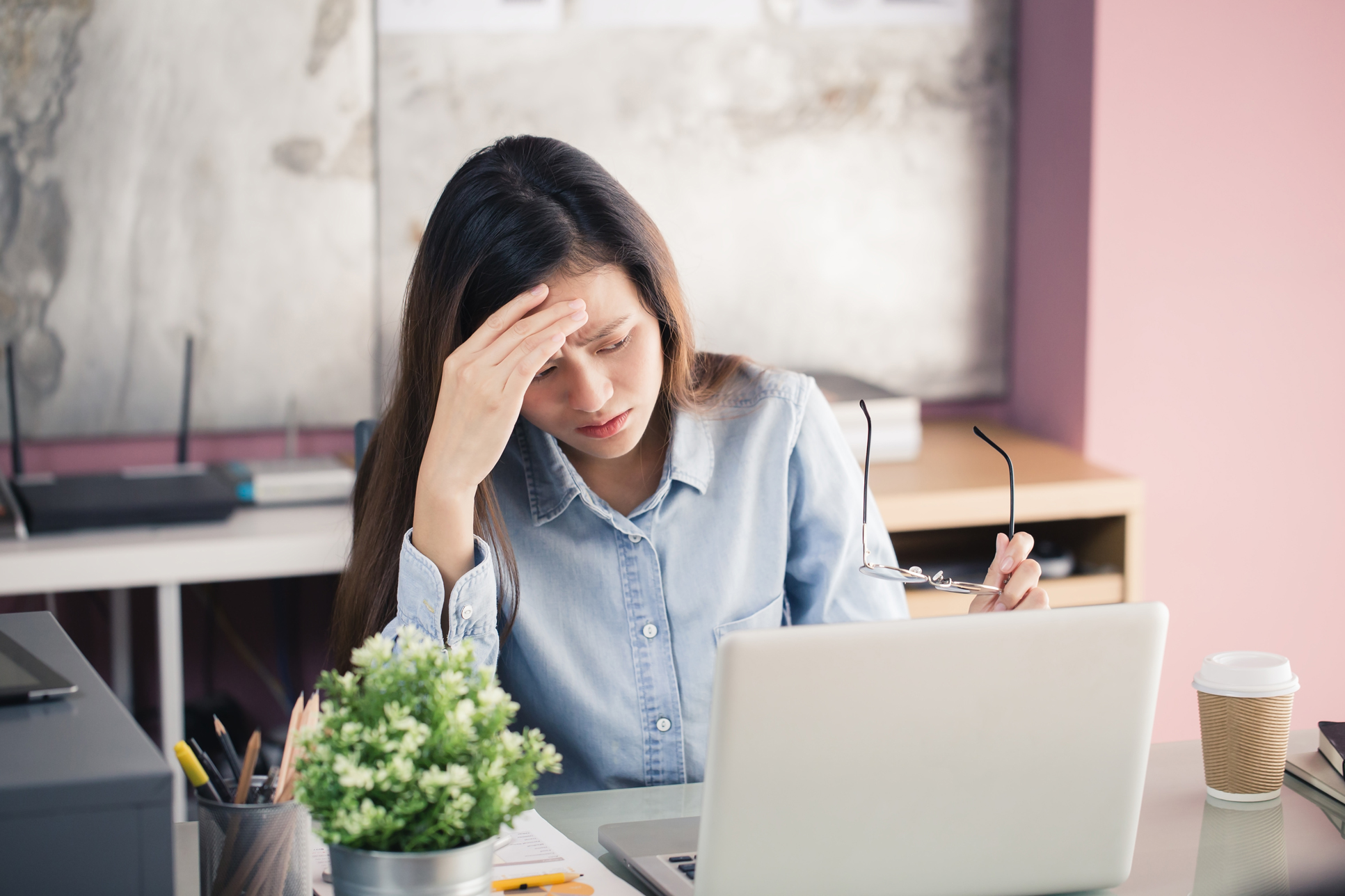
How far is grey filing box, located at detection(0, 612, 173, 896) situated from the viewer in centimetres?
66

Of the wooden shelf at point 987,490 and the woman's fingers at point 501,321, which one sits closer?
the woman's fingers at point 501,321

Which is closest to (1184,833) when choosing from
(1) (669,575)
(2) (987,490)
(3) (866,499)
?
(3) (866,499)

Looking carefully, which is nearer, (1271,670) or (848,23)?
(1271,670)

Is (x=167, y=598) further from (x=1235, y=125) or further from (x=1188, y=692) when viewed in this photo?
(x=1235, y=125)

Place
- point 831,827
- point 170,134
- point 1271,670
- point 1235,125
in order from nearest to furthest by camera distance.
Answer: point 831,827 → point 1271,670 → point 170,134 → point 1235,125

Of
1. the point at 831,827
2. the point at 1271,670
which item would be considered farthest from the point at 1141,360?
the point at 831,827

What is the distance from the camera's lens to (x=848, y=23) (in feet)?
8.11

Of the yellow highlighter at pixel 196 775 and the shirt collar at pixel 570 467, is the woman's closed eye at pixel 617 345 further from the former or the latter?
the yellow highlighter at pixel 196 775

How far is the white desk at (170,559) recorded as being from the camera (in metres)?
1.80

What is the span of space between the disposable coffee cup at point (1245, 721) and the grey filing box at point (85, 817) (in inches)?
28.9

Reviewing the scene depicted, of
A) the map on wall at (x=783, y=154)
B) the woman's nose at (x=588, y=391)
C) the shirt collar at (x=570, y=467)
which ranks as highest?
the map on wall at (x=783, y=154)

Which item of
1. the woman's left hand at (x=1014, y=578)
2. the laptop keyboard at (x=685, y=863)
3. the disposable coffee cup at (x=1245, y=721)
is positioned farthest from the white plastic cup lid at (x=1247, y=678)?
the laptop keyboard at (x=685, y=863)

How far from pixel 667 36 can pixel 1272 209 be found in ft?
3.69

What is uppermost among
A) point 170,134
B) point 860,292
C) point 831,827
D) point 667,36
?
point 667,36
